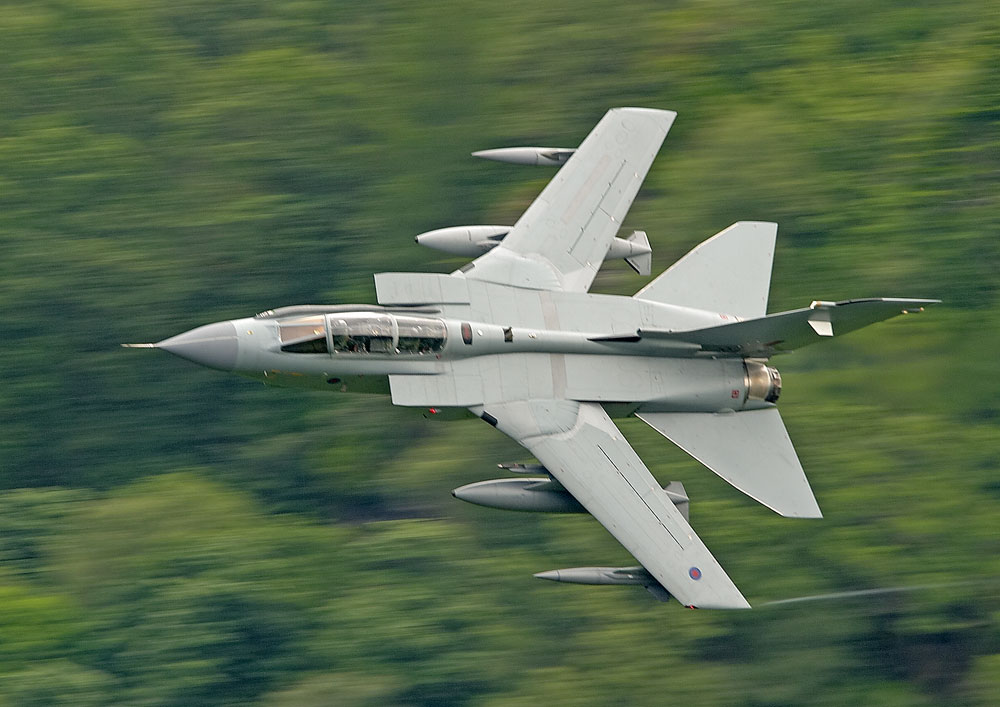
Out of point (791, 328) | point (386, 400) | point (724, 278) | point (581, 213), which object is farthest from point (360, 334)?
point (386, 400)

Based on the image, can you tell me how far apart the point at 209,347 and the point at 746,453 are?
7850 mm

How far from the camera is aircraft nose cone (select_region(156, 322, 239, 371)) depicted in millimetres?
19656

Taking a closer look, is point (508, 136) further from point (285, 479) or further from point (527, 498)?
point (527, 498)

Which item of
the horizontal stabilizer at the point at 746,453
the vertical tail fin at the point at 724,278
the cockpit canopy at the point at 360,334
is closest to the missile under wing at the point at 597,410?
the horizontal stabilizer at the point at 746,453

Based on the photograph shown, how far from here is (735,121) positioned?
32.9m

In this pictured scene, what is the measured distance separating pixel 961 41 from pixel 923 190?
5214mm

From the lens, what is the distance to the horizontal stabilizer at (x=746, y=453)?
21.6 metres

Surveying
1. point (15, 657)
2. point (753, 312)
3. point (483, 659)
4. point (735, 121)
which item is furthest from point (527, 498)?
point (735, 121)

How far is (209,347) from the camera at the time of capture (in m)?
19.7

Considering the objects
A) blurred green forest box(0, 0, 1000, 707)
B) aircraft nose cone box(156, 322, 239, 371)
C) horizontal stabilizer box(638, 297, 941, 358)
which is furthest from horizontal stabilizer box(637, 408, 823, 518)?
aircraft nose cone box(156, 322, 239, 371)

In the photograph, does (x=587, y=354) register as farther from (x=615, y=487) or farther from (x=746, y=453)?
(x=746, y=453)

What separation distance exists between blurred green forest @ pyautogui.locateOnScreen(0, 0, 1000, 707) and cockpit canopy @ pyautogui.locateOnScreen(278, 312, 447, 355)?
333 inches

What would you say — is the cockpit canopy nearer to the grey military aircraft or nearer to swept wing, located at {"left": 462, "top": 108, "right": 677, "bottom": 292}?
the grey military aircraft

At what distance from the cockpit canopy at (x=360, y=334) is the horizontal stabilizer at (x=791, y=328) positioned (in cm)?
309
